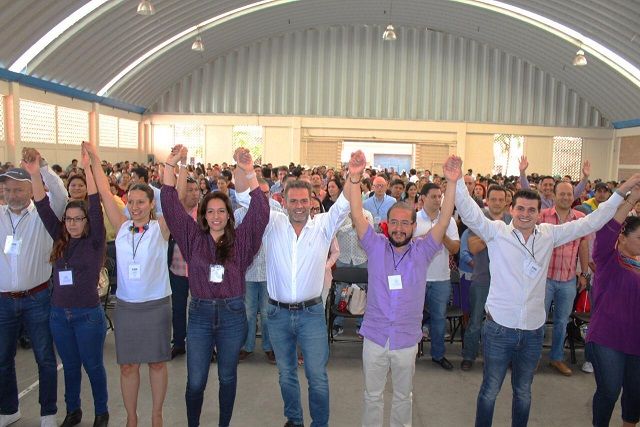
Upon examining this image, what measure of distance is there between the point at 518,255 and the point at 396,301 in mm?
856

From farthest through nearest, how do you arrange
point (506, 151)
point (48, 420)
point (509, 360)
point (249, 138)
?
point (506, 151) → point (249, 138) → point (48, 420) → point (509, 360)

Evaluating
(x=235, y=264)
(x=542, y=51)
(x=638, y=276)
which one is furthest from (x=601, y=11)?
(x=235, y=264)

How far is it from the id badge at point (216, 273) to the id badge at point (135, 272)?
51 centimetres

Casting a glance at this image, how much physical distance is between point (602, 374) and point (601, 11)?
15105 millimetres

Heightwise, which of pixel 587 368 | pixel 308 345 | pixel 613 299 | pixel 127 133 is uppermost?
pixel 127 133

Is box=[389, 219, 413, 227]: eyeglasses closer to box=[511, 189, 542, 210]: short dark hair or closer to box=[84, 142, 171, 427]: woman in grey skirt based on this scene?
box=[511, 189, 542, 210]: short dark hair

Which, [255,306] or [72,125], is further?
[72,125]

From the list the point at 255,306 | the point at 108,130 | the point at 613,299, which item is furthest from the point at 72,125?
the point at 613,299

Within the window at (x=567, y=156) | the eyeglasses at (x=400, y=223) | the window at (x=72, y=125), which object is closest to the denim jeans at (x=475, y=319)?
the eyeglasses at (x=400, y=223)

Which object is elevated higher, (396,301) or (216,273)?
(216,273)

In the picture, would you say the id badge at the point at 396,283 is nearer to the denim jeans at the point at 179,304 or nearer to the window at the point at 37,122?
the denim jeans at the point at 179,304

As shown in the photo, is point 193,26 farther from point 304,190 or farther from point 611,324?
point 611,324

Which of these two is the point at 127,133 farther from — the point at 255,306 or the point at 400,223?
the point at 400,223

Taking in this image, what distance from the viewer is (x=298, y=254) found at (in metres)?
3.53
